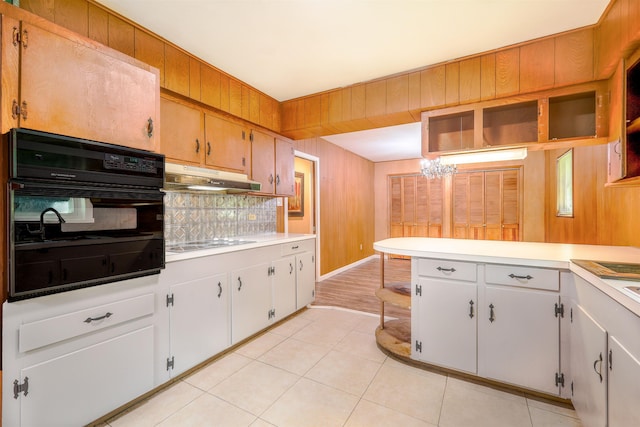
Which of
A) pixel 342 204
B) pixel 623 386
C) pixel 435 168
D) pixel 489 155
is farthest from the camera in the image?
pixel 342 204

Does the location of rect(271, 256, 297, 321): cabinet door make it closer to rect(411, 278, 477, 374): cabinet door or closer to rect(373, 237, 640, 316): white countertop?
rect(373, 237, 640, 316): white countertop

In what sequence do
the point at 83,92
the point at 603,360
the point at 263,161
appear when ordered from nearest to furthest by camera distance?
the point at 603,360
the point at 83,92
the point at 263,161

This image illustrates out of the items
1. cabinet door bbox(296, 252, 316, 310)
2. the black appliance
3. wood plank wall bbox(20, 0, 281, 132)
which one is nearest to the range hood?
the black appliance

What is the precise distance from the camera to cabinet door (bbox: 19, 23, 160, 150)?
4.46 ft

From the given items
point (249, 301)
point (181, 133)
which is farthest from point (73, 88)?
point (249, 301)

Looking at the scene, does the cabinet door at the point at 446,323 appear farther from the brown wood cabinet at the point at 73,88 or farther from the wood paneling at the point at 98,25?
the wood paneling at the point at 98,25

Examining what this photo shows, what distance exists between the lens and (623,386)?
107 centimetres

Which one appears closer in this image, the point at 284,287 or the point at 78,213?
the point at 78,213

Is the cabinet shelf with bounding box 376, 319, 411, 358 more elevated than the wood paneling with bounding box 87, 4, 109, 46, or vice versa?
the wood paneling with bounding box 87, 4, 109, 46

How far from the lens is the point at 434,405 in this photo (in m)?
1.75

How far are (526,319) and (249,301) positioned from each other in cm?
212

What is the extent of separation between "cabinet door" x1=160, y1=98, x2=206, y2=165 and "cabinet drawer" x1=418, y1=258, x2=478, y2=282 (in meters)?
2.06

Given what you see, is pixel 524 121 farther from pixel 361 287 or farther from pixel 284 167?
pixel 361 287

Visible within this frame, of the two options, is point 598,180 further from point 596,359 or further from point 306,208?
point 306,208
